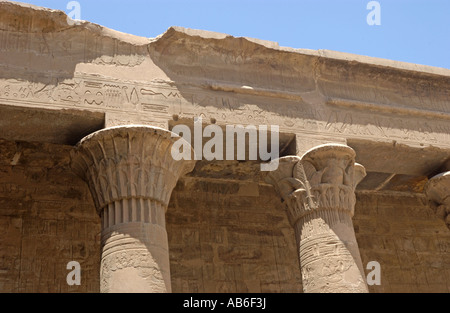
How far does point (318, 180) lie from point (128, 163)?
2469 millimetres

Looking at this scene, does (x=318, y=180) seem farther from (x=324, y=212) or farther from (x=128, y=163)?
(x=128, y=163)

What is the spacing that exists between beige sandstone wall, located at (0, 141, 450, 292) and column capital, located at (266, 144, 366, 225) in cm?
224

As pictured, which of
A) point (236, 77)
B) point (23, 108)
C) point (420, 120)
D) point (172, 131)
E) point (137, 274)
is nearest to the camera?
point (137, 274)

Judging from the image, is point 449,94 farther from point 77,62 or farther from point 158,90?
point 77,62

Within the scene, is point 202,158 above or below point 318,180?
above

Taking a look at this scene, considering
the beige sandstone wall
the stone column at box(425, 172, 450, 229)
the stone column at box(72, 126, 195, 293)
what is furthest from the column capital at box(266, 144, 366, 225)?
the beige sandstone wall

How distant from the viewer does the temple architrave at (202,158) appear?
750 centimetres

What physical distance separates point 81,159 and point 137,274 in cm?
183

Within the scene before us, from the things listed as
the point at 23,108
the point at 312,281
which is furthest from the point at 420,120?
the point at 23,108

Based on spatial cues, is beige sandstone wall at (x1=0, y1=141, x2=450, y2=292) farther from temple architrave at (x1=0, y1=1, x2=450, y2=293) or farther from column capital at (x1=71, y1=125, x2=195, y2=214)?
column capital at (x1=71, y1=125, x2=195, y2=214)

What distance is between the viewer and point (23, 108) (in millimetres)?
7418

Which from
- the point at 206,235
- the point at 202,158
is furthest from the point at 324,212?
the point at 206,235

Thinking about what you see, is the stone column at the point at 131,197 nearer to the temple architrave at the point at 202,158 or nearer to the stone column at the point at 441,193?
the temple architrave at the point at 202,158

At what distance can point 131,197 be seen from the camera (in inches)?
285
